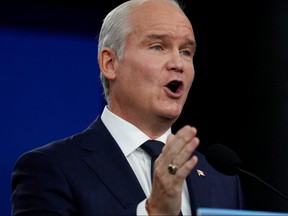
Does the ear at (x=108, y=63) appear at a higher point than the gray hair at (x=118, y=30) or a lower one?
lower

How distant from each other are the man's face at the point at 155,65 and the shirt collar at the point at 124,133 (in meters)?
0.04

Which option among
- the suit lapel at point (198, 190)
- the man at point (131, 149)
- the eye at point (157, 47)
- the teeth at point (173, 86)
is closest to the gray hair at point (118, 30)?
the man at point (131, 149)

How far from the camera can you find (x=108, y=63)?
2.36m

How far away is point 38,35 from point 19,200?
47.2 inches

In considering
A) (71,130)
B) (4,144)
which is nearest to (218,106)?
(71,130)

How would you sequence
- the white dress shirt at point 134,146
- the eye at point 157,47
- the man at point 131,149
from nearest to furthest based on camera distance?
the man at point 131,149, the white dress shirt at point 134,146, the eye at point 157,47

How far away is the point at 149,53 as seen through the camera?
2.22m

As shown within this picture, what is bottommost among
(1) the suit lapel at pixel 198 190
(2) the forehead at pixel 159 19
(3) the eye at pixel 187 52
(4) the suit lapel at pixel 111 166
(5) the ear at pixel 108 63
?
(1) the suit lapel at pixel 198 190

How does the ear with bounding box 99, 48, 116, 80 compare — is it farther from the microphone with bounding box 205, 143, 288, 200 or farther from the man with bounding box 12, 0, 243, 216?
the microphone with bounding box 205, 143, 288, 200

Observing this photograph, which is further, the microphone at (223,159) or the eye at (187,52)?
the eye at (187,52)

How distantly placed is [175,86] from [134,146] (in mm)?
231

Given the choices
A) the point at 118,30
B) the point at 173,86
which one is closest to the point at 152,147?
the point at 173,86

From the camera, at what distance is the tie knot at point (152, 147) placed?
7.06 feet

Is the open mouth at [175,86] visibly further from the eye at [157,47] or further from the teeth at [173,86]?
the eye at [157,47]
